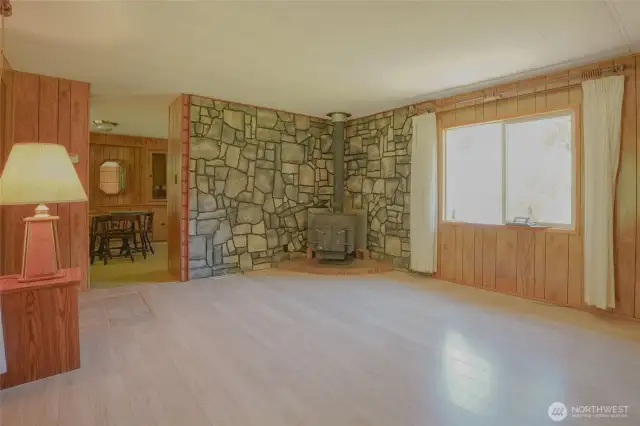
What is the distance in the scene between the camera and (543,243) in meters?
3.68

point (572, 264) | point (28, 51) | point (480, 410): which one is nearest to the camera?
point (480, 410)

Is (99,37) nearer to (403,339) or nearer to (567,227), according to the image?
(403,339)

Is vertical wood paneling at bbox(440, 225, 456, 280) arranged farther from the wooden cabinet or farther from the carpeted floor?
the wooden cabinet

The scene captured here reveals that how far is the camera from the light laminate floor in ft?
5.81

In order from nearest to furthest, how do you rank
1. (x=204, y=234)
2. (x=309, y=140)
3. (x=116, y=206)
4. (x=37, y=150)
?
(x=37, y=150)
(x=204, y=234)
(x=309, y=140)
(x=116, y=206)

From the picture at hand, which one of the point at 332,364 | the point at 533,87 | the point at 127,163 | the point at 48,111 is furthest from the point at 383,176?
the point at 127,163

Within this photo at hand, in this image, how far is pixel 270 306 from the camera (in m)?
3.49

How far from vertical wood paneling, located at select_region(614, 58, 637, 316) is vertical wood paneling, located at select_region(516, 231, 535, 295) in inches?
28.0

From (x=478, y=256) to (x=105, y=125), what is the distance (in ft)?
21.2

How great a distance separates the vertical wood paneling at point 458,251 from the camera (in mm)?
4441

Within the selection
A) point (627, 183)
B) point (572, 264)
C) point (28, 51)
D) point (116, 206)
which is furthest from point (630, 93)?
point (116, 206)

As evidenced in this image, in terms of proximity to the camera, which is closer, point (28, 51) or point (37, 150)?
point (37, 150)

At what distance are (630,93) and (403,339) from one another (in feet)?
9.66

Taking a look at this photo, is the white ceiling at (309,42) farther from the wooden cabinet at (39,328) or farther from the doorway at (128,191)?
the wooden cabinet at (39,328)
